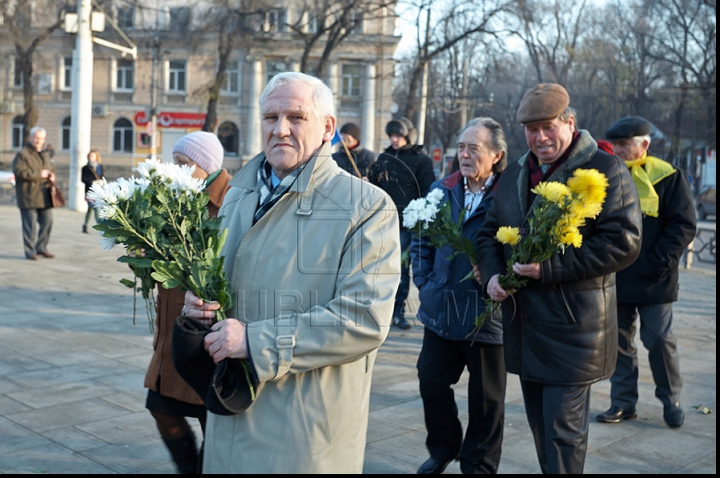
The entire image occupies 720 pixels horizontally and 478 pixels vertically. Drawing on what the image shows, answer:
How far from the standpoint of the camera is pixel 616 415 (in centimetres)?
565

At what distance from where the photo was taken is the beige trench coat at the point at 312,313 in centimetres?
249

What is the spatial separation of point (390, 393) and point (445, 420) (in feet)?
5.10

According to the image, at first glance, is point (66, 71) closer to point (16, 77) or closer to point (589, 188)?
point (16, 77)

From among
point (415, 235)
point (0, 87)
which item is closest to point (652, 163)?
point (415, 235)

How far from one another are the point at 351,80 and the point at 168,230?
51492mm

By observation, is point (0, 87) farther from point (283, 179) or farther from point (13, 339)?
point (283, 179)

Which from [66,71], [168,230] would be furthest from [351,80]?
[168,230]

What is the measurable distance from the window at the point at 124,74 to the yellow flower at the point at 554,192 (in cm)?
5421

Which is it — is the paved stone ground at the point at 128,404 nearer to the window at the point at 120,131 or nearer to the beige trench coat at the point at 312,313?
the beige trench coat at the point at 312,313

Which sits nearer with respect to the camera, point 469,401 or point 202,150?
point 202,150

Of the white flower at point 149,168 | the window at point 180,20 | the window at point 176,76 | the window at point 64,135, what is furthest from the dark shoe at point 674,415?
the window at point 64,135

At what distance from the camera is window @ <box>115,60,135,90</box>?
54.3m

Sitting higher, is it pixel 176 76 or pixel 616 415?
pixel 176 76

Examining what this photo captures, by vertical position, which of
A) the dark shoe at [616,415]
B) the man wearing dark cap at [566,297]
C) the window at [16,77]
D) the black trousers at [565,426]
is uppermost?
the window at [16,77]
